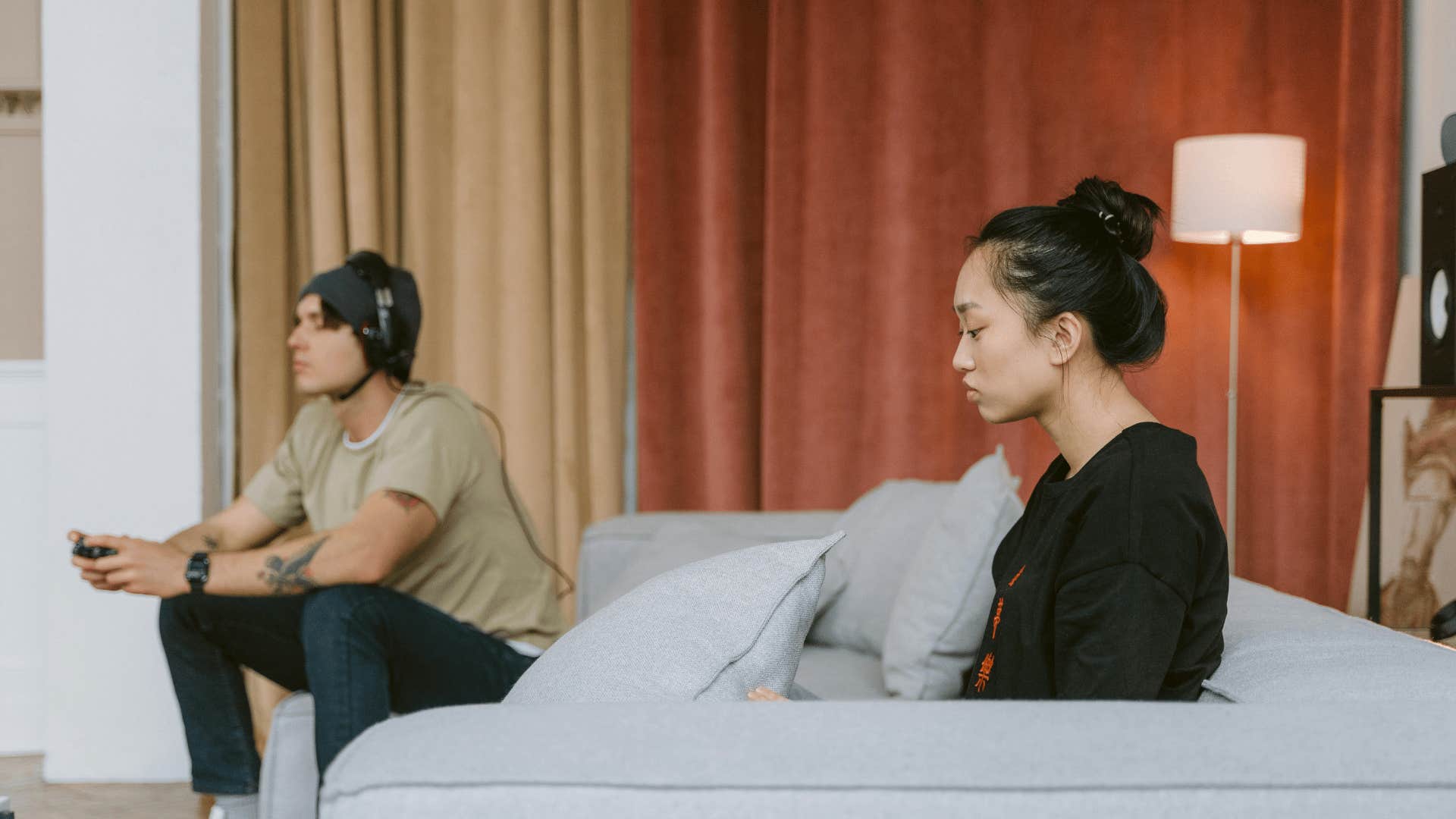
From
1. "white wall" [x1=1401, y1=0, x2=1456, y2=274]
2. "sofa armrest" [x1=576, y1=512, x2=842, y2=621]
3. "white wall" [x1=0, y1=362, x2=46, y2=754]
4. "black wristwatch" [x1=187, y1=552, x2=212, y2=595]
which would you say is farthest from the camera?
"white wall" [x1=0, y1=362, x2=46, y2=754]

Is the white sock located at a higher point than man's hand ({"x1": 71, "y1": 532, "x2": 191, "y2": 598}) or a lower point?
lower

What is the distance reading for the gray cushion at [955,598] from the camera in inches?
60.4

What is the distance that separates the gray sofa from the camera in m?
0.66

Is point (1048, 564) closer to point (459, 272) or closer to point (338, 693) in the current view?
point (338, 693)

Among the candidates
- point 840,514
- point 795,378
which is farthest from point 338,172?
point 840,514

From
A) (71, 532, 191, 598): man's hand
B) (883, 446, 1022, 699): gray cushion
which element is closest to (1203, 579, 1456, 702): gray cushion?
(883, 446, 1022, 699): gray cushion

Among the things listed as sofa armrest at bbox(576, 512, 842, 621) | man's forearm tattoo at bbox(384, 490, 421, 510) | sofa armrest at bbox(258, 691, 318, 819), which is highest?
man's forearm tattoo at bbox(384, 490, 421, 510)

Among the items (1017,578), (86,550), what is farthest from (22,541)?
(1017,578)

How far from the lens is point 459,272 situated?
301cm

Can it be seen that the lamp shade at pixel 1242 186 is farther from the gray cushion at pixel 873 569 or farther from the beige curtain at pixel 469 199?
the beige curtain at pixel 469 199

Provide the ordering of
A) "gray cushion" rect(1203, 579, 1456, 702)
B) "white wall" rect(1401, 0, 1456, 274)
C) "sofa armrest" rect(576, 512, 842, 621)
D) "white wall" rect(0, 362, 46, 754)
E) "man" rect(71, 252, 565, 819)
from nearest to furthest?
1. "gray cushion" rect(1203, 579, 1456, 702)
2. "man" rect(71, 252, 565, 819)
3. "sofa armrest" rect(576, 512, 842, 621)
4. "white wall" rect(1401, 0, 1456, 274)
5. "white wall" rect(0, 362, 46, 754)

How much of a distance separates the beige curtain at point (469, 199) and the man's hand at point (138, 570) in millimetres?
1207

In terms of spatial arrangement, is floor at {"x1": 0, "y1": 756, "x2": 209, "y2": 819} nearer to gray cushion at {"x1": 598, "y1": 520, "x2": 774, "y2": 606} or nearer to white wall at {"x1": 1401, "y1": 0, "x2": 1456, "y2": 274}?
gray cushion at {"x1": 598, "y1": 520, "x2": 774, "y2": 606}

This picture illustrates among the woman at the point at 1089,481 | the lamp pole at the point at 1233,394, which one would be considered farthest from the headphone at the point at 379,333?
the lamp pole at the point at 1233,394
